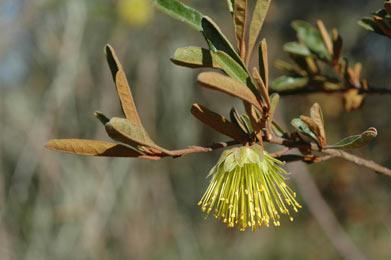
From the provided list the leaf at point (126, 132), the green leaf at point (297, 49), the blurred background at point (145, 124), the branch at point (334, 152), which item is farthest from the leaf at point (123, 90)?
the blurred background at point (145, 124)

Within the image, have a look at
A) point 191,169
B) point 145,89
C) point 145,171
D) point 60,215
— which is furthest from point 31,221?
point 191,169

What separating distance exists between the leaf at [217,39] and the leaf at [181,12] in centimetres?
4

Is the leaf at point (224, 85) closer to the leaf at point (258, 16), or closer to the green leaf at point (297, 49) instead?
the leaf at point (258, 16)

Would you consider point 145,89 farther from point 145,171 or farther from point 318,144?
point 318,144

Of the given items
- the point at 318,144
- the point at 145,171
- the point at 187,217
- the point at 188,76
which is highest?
the point at 188,76

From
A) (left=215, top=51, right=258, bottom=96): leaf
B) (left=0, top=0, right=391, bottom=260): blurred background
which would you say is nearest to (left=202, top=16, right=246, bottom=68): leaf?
(left=215, top=51, right=258, bottom=96): leaf

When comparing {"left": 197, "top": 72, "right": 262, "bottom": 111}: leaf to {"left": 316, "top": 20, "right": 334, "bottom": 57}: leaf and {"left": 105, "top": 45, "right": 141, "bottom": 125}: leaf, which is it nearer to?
{"left": 105, "top": 45, "right": 141, "bottom": 125}: leaf

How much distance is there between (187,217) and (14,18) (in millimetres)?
1678

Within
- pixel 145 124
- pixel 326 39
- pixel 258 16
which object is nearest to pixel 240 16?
pixel 258 16

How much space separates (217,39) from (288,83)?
0.69ft

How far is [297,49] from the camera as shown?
22.8 inches

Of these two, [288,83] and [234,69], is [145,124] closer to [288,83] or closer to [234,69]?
[288,83]

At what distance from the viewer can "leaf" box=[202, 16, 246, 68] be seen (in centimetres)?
37

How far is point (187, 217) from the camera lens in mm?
2773
